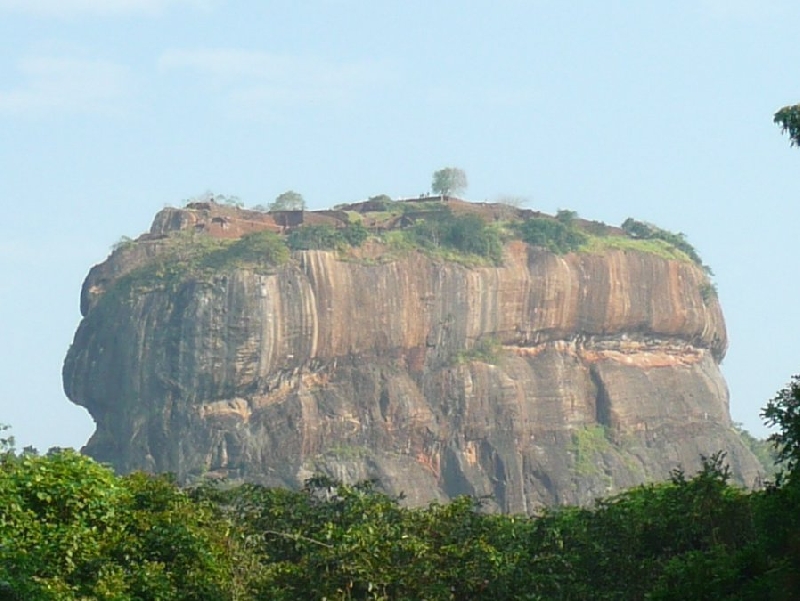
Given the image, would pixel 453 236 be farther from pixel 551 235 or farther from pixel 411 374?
pixel 411 374

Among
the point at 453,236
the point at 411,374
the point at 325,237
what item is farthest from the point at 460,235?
the point at 325,237

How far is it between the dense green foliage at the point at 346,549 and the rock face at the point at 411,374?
52.5 m

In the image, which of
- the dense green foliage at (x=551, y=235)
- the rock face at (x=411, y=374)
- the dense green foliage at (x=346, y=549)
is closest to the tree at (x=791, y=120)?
the dense green foliage at (x=346, y=549)

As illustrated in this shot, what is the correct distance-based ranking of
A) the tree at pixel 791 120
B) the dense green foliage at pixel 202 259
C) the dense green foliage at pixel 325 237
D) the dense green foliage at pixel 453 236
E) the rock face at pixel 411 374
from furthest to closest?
the dense green foliage at pixel 453 236
the dense green foliage at pixel 325 237
the dense green foliage at pixel 202 259
the rock face at pixel 411 374
the tree at pixel 791 120

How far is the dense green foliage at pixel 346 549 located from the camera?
23.0 metres

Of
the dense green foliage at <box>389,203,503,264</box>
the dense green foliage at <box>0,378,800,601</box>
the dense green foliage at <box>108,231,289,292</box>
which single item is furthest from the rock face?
the dense green foliage at <box>0,378,800,601</box>

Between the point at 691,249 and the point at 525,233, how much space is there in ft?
42.3

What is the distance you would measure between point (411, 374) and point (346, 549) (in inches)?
2393

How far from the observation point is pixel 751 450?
103 meters

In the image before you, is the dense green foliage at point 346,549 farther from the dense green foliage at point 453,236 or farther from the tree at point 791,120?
the dense green foliage at point 453,236

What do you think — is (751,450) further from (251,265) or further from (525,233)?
(251,265)

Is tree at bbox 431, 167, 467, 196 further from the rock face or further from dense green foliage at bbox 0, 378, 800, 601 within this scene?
dense green foliage at bbox 0, 378, 800, 601

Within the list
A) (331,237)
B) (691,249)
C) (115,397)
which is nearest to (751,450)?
(691,249)

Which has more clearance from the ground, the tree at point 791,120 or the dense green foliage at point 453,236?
the dense green foliage at point 453,236
